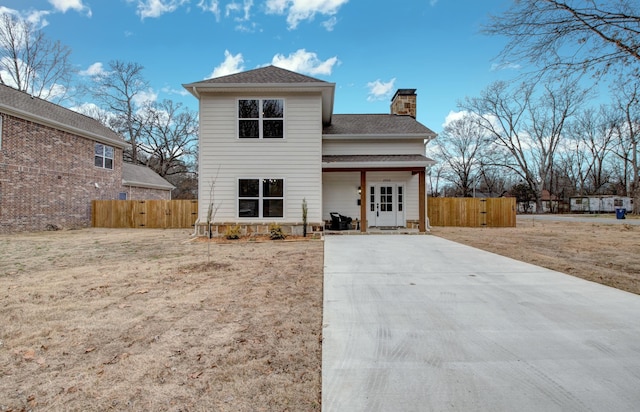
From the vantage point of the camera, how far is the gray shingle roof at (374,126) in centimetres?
1349

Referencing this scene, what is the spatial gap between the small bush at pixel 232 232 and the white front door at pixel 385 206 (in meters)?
6.03

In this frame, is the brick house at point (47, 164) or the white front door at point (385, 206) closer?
the brick house at point (47, 164)

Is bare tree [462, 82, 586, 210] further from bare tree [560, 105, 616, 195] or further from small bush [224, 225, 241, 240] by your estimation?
small bush [224, 225, 241, 240]

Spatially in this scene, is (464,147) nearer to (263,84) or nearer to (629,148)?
(629,148)

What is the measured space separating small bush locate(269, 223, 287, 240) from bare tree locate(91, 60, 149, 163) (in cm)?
2800

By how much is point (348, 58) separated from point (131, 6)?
1110 cm

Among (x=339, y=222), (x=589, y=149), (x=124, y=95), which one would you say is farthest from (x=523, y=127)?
(x=124, y=95)

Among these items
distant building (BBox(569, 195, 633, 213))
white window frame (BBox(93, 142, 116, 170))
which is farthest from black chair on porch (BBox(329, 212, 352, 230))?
distant building (BBox(569, 195, 633, 213))

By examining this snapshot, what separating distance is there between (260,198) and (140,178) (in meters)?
16.2

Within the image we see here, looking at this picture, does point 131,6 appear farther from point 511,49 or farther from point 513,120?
point 513,120

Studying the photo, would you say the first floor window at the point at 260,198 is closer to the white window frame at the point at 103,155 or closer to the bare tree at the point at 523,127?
the white window frame at the point at 103,155

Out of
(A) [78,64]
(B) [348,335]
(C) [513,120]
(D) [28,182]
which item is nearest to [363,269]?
(B) [348,335]

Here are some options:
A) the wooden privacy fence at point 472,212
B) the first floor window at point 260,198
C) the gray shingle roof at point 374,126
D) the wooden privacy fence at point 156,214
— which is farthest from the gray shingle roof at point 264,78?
the wooden privacy fence at point 472,212

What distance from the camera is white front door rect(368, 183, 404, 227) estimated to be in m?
13.7
